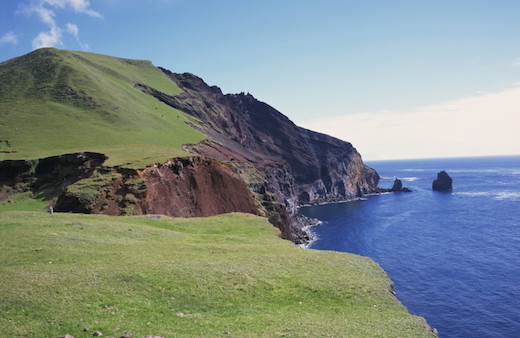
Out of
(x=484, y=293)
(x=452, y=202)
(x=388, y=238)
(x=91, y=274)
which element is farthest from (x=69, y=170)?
(x=452, y=202)

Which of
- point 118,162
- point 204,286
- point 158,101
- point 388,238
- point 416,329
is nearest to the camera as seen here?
point 416,329

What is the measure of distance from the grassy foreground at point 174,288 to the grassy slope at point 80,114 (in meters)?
31.2

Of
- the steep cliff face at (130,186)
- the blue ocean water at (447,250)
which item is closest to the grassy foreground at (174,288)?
the steep cliff face at (130,186)

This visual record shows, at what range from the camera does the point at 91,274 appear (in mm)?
20953

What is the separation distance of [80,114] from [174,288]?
84.6 m

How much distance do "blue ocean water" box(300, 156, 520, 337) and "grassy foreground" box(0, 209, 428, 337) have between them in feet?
77.9

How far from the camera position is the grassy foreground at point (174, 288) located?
16516 mm

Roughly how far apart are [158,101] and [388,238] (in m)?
96.8

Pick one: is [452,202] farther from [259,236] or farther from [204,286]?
[204,286]

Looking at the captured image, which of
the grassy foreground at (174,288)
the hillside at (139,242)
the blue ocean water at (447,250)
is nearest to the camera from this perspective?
the grassy foreground at (174,288)

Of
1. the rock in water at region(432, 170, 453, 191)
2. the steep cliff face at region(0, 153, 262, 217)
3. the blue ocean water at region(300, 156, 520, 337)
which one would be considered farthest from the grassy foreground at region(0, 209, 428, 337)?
the rock in water at region(432, 170, 453, 191)

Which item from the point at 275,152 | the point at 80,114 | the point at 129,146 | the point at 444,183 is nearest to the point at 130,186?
the point at 129,146

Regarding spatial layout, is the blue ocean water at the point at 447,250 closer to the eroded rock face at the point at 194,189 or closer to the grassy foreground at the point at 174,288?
the grassy foreground at the point at 174,288

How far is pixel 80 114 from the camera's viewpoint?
92.0 metres
